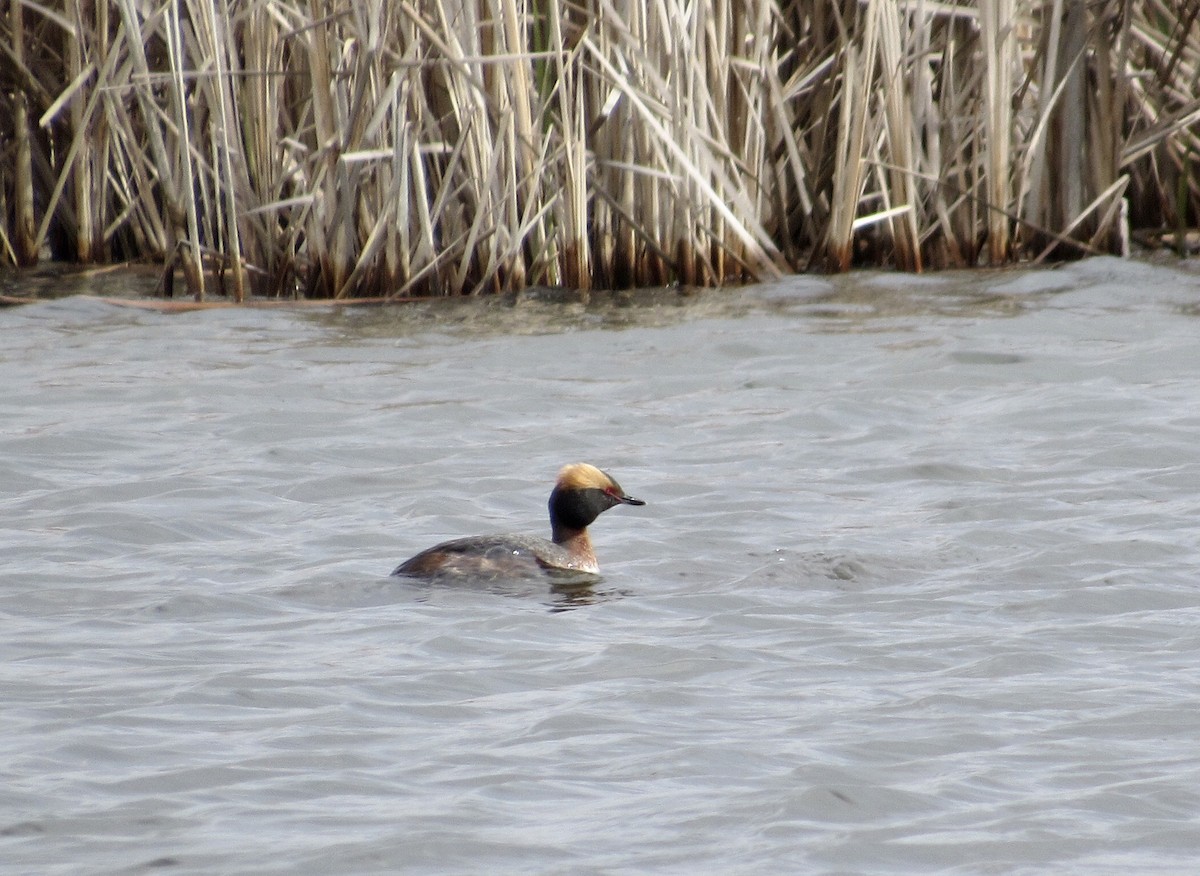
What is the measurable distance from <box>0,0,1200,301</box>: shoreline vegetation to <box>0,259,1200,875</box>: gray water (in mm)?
426

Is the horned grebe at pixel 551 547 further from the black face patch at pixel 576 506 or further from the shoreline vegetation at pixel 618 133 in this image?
the shoreline vegetation at pixel 618 133

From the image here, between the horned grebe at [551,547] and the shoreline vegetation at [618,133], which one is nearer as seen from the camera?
the horned grebe at [551,547]

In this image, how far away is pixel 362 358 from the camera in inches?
388

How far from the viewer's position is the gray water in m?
4.06

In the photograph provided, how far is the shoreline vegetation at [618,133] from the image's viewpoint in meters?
10.2

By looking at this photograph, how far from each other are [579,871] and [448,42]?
6864 mm

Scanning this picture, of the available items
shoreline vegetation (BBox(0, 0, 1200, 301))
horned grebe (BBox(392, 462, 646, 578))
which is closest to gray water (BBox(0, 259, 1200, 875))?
horned grebe (BBox(392, 462, 646, 578))

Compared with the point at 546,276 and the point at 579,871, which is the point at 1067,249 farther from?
the point at 579,871

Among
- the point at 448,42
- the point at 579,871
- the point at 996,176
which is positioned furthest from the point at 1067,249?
the point at 579,871

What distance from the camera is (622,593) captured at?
624cm

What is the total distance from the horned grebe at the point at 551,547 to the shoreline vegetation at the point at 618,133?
11.9ft

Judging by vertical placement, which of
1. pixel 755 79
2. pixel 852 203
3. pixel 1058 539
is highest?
pixel 755 79

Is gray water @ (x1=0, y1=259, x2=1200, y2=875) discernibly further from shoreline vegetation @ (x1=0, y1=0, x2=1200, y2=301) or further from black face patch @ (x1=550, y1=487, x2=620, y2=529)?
shoreline vegetation @ (x1=0, y1=0, x2=1200, y2=301)

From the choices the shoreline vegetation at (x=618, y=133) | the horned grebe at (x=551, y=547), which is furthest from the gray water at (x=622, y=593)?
the shoreline vegetation at (x=618, y=133)
